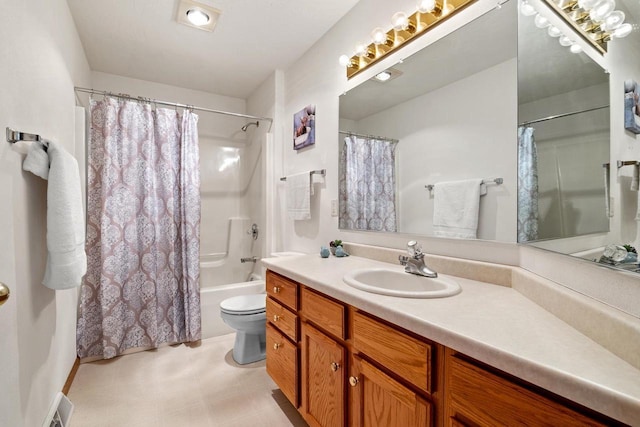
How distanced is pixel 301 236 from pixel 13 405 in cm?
184

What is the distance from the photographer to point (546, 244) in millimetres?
946

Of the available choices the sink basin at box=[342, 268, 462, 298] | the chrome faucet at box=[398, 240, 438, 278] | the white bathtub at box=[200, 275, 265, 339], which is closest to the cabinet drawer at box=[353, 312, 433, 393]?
the sink basin at box=[342, 268, 462, 298]

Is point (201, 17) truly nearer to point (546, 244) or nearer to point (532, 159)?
point (532, 159)

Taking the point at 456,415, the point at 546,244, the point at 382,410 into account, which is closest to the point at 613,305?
the point at 546,244

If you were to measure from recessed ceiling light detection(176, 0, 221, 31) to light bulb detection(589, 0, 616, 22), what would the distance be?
2.04 m

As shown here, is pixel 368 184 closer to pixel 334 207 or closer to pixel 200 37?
pixel 334 207

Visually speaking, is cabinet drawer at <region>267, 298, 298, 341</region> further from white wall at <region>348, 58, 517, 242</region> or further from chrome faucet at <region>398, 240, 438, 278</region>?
white wall at <region>348, 58, 517, 242</region>

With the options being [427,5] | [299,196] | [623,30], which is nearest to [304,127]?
[299,196]

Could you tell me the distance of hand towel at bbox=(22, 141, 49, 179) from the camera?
119cm

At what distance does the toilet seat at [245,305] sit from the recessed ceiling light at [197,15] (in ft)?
6.78

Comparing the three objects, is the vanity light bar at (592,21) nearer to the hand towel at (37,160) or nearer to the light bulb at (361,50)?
the light bulb at (361,50)

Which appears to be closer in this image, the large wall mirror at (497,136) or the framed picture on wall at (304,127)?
the large wall mirror at (497,136)

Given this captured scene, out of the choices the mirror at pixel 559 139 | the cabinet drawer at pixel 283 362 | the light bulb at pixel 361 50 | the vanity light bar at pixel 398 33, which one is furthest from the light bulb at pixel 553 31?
the cabinet drawer at pixel 283 362

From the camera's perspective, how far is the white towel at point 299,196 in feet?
7.54
